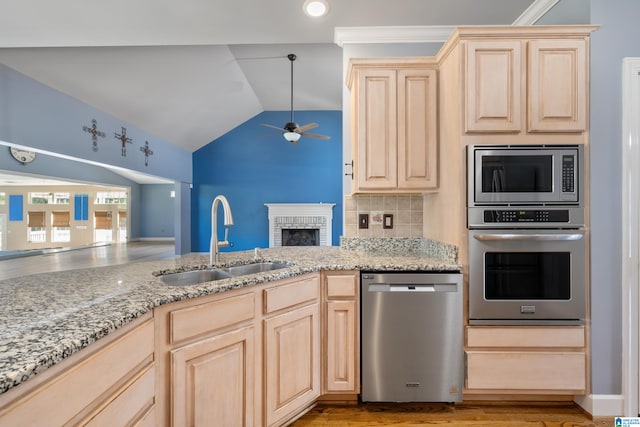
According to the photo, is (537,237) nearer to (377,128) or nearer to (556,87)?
(556,87)

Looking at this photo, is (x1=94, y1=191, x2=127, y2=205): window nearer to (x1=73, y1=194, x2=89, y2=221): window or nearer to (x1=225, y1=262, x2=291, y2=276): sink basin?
(x1=73, y1=194, x2=89, y2=221): window

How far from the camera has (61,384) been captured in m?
0.76

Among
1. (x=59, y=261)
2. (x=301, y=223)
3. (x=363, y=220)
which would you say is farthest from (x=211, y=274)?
(x=59, y=261)

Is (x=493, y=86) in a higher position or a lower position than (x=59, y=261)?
higher

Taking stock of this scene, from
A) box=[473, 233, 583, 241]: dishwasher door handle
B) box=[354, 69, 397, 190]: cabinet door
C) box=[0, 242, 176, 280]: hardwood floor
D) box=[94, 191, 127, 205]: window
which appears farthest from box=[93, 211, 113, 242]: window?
box=[473, 233, 583, 241]: dishwasher door handle

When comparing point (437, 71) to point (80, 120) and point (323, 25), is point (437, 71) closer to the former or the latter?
point (323, 25)

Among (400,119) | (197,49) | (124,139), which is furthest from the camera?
(124,139)

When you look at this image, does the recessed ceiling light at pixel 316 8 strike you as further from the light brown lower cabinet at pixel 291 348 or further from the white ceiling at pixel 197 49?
the light brown lower cabinet at pixel 291 348

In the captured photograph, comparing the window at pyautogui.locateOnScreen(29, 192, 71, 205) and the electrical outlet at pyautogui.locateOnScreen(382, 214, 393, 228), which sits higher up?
the window at pyautogui.locateOnScreen(29, 192, 71, 205)

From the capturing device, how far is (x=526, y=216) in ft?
6.33

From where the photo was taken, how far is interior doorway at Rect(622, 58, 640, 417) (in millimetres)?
1901

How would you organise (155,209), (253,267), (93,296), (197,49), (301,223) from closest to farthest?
(93,296) < (253,267) < (197,49) < (301,223) < (155,209)

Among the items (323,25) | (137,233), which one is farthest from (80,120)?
(137,233)

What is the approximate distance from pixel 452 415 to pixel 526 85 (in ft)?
6.76
